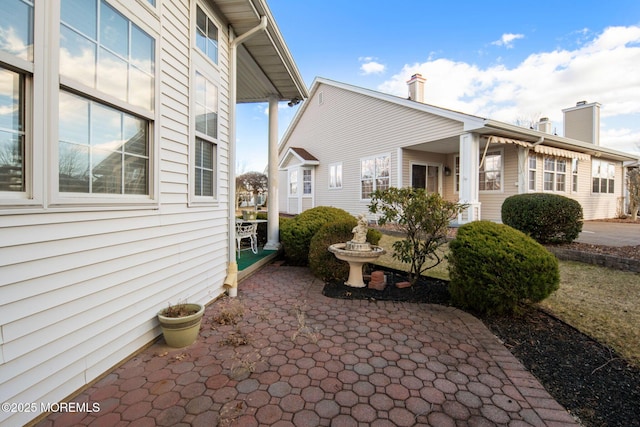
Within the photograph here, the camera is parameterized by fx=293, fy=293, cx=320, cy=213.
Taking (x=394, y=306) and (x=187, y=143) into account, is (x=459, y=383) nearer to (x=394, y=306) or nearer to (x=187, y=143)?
(x=394, y=306)

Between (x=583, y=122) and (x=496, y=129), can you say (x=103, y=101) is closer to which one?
(x=496, y=129)

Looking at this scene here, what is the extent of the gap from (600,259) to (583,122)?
45.6 feet

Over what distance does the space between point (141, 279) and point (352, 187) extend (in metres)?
11.4

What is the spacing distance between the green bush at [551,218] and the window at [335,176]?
810 centimetres

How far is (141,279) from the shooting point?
2.62m

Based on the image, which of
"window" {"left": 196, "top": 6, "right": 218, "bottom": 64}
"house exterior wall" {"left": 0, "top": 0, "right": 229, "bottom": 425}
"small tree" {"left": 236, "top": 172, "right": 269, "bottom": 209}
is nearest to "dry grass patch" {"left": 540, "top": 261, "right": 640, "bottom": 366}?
"house exterior wall" {"left": 0, "top": 0, "right": 229, "bottom": 425}

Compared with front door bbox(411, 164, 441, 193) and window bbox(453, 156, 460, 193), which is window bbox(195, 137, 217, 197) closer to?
front door bbox(411, 164, 441, 193)

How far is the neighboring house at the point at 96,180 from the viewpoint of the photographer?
1.66m

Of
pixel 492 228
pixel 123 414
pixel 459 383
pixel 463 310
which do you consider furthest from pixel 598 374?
pixel 123 414

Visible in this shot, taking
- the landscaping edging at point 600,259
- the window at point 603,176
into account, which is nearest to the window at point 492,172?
the landscaping edging at point 600,259

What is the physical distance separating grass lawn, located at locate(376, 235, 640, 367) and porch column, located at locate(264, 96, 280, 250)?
2952 millimetres

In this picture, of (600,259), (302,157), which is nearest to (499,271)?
(600,259)

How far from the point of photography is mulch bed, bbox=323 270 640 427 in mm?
1901

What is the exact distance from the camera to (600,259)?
571 cm
